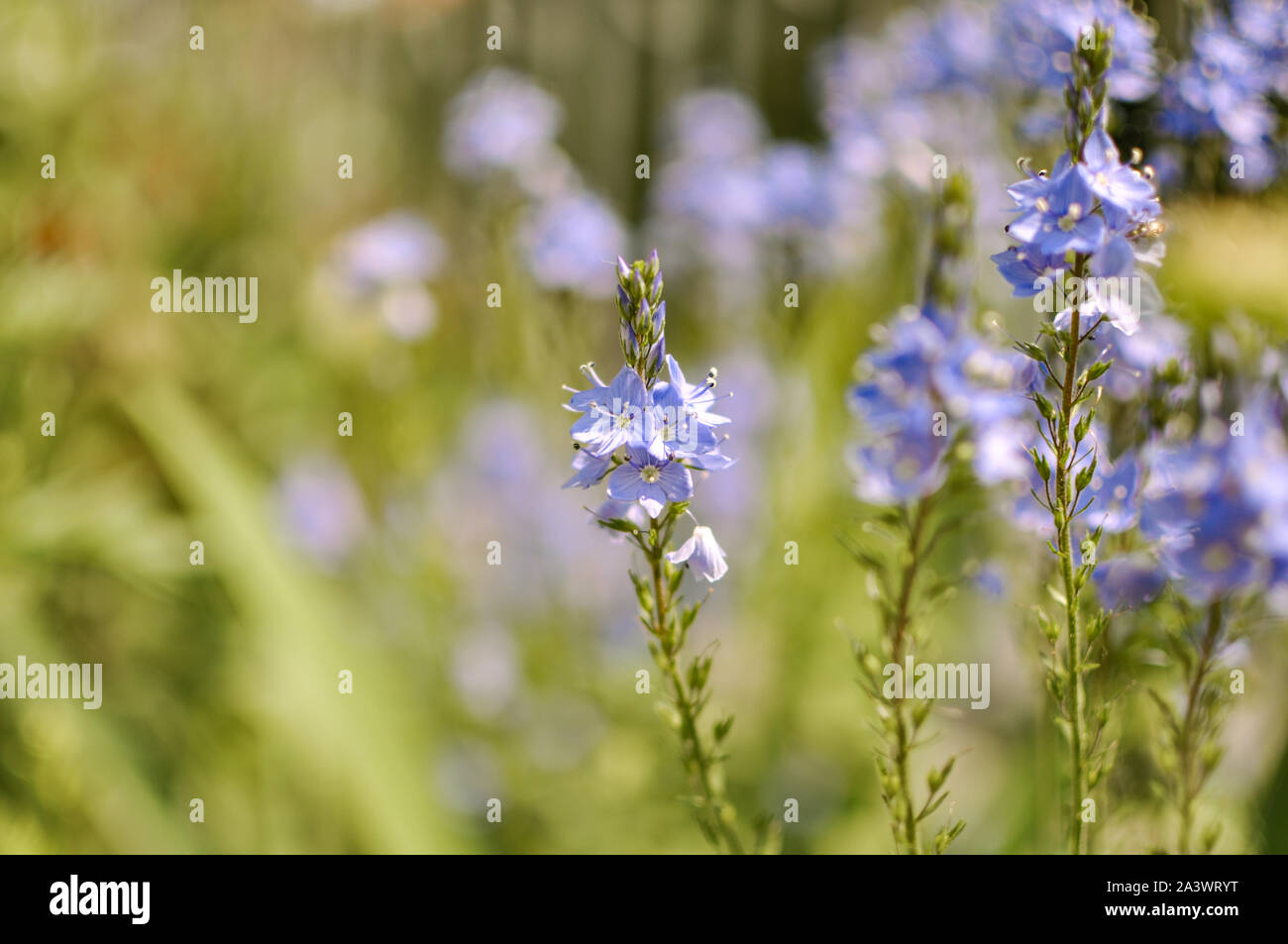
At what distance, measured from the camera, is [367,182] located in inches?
228

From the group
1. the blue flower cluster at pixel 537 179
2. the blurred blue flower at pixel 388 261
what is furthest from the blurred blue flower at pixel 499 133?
the blurred blue flower at pixel 388 261

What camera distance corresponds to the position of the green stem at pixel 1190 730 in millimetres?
1439

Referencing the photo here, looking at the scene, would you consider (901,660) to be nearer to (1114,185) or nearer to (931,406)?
(931,406)

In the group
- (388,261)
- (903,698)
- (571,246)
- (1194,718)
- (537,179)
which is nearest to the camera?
(903,698)

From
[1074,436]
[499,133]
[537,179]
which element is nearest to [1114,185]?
[1074,436]

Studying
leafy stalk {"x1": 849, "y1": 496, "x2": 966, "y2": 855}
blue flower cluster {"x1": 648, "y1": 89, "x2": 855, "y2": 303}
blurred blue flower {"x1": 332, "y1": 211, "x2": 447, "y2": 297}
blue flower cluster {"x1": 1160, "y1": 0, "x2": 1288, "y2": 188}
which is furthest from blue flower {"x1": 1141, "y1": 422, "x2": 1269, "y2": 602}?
blurred blue flower {"x1": 332, "y1": 211, "x2": 447, "y2": 297}

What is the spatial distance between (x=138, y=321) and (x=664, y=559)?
3.00m

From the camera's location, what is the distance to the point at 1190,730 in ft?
4.91

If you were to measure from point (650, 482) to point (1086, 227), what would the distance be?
57 cm

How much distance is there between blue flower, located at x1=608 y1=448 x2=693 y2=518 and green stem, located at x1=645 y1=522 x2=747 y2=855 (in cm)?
4

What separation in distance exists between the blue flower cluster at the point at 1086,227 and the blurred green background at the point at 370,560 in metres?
0.67

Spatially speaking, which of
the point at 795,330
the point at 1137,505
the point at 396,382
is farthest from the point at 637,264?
the point at 396,382

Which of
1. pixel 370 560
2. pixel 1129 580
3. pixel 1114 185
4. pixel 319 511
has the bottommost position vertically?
pixel 1129 580
